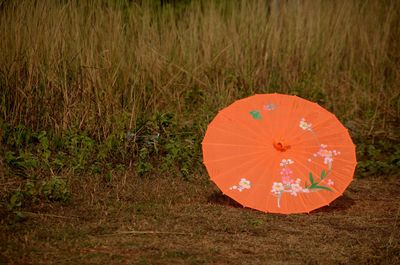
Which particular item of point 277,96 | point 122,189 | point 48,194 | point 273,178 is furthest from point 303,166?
point 48,194

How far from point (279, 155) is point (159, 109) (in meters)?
1.99

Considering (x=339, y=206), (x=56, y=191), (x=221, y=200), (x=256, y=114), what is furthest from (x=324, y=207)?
(x=56, y=191)

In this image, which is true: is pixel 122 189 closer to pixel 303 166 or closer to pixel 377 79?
pixel 303 166

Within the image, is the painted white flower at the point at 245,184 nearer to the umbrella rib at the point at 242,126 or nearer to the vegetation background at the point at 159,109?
the vegetation background at the point at 159,109

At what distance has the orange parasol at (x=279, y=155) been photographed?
456 centimetres

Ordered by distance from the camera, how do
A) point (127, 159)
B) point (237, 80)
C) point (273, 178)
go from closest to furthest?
point (273, 178), point (127, 159), point (237, 80)

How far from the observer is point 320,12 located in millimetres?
8008

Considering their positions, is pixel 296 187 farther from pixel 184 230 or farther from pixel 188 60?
pixel 188 60

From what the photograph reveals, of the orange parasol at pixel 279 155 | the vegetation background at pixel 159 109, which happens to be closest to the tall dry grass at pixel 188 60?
the vegetation background at pixel 159 109

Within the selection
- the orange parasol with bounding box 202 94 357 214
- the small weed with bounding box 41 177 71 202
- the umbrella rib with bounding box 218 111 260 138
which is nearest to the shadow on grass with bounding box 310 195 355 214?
the orange parasol with bounding box 202 94 357 214

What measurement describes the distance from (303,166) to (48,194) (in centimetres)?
182

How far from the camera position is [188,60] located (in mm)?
6836

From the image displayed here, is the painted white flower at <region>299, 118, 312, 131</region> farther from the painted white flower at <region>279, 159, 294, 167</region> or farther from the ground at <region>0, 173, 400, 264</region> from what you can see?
the ground at <region>0, 173, 400, 264</region>

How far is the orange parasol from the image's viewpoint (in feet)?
15.0
